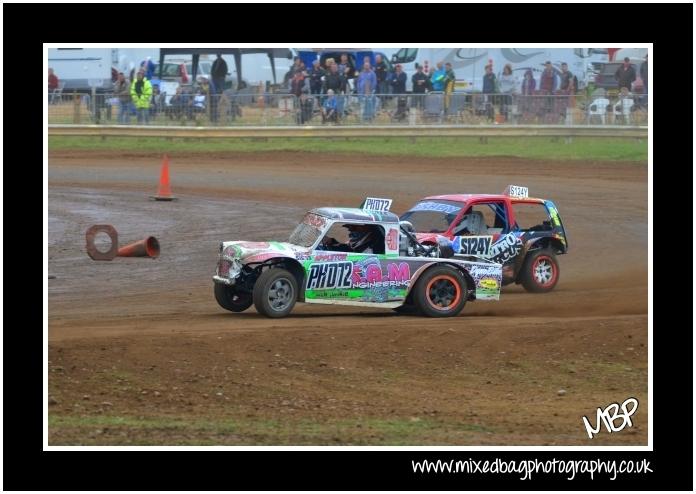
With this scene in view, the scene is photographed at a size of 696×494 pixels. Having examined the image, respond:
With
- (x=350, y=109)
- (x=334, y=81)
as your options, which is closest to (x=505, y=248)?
(x=334, y=81)

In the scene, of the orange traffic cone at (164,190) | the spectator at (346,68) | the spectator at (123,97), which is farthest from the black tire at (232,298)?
the spectator at (123,97)

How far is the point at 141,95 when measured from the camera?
32.8 m

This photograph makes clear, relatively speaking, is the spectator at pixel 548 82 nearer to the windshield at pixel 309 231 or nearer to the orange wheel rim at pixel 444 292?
the orange wheel rim at pixel 444 292

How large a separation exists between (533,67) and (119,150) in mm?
11787

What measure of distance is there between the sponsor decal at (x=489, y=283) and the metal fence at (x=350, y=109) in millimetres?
17056

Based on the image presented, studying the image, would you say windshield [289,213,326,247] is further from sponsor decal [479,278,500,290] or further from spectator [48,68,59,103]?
spectator [48,68,59,103]

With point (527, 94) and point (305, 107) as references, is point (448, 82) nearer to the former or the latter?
point (527, 94)

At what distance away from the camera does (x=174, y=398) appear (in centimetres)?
1123

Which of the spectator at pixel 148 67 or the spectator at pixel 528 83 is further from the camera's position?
the spectator at pixel 148 67

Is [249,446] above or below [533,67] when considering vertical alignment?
below

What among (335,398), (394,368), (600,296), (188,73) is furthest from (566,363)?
(188,73)

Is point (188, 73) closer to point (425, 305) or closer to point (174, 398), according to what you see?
point (425, 305)

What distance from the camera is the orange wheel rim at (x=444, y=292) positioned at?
15035 millimetres

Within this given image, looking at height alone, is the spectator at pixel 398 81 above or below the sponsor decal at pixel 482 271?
above
